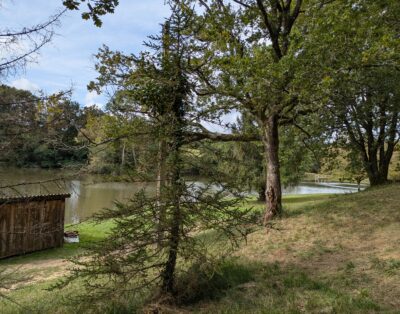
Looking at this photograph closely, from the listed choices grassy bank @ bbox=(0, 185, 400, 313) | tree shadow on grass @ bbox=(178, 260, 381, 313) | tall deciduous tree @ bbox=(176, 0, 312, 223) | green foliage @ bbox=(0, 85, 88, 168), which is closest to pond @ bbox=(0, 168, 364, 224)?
green foliage @ bbox=(0, 85, 88, 168)

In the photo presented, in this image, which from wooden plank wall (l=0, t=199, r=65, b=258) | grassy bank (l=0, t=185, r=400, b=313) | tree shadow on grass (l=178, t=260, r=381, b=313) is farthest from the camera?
wooden plank wall (l=0, t=199, r=65, b=258)

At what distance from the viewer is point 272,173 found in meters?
11.3

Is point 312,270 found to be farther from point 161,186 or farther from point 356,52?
point 356,52

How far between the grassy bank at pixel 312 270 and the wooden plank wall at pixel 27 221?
2.10 meters

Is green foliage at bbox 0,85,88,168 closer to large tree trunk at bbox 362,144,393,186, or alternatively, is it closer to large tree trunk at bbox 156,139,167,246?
large tree trunk at bbox 156,139,167,246

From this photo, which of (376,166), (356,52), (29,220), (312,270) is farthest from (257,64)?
(376,166)

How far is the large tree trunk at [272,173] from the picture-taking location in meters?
11.2

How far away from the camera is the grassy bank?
466 centimetres

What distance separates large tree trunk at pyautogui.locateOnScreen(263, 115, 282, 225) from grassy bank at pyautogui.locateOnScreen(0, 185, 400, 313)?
54 centimetres

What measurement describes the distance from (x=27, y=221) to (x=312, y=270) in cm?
1039

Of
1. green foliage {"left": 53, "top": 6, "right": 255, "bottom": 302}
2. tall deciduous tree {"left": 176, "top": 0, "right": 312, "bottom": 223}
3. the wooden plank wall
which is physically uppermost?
tall deciduous tree {"left": 176, "top": 0, "right": 312, "bottom": 223}

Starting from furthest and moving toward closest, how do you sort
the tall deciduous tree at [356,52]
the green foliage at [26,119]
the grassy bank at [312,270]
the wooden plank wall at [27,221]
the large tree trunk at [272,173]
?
the wooden plank wall at [27,221] → the large tree trunk at [272,173] → the tall deciduous tree at [356,52] → the grassy bank at [312,270] → the green foliage at [26,119]

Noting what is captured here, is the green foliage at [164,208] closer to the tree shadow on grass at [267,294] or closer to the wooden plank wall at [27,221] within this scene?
the tree shadow on grass at [267,294]

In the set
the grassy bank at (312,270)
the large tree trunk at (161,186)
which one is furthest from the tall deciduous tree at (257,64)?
the large tree trunk at (161,186)
